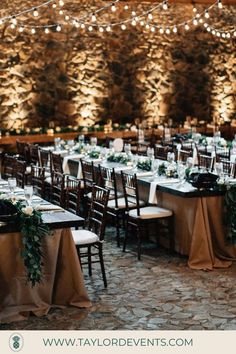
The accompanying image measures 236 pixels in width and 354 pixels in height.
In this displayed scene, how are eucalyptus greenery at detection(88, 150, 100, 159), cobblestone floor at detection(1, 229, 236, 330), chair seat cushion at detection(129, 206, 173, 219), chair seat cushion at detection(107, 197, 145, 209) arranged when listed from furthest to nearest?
eucalyptus greenery at detection(88, 150, 100, 159), chair seat cushion at detection(107, 197, 145, 209), chair seat cushion at detection(129, 206, 173, 219), cobblestone floor at detection(1, 229, 236, 330)

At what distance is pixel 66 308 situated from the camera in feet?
17.9

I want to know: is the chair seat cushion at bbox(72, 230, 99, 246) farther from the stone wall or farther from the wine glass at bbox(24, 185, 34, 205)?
the stone wall

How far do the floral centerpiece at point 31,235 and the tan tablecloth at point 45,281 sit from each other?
0.10m

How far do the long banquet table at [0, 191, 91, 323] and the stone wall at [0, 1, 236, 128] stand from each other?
8.08m

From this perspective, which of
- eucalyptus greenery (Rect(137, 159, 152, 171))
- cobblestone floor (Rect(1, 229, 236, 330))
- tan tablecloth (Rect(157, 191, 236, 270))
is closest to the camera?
cobblestone floor (Rect(1, 229, 236, 330))

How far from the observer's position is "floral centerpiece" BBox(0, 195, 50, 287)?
5.14 m

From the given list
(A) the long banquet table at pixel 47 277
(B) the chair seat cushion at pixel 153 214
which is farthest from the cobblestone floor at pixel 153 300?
(B) the chair seat cushion at pixel 153 214

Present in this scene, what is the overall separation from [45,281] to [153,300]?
923 millimetres

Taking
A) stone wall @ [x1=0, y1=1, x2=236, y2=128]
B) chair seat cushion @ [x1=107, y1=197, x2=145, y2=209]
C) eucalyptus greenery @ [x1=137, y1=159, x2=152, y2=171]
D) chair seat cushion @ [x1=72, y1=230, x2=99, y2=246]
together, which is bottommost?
chair seat cushion @ [x1=72, y1=230, x2=99, y2=246]

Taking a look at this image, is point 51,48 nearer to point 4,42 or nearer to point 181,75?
point 4,42

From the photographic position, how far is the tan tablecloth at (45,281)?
5.27m

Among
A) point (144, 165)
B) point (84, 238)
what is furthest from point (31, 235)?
point (144, 165)
